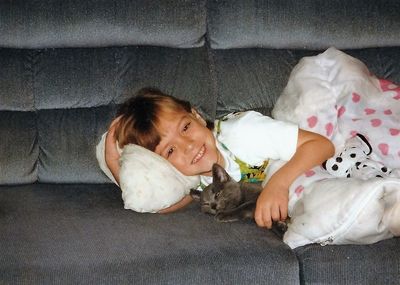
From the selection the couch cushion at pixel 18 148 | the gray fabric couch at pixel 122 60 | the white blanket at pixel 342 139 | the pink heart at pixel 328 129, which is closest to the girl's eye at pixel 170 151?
the gray fabric couch at pixel 122 60

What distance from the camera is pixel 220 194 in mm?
1708

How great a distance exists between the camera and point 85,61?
83.0 inches

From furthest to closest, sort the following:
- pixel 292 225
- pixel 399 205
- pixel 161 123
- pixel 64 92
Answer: pixel 64 92
pixel 161 123
pixel 292 225
pixel 399 205

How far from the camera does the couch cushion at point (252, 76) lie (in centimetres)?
211

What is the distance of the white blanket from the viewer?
1462mm

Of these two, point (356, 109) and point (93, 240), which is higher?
point (356, 109)

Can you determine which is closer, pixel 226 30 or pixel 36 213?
pixel 36 213

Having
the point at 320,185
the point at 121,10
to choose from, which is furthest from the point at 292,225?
the point at 121,10

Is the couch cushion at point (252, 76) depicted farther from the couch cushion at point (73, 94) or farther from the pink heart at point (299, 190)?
the pink heart at point (299, 190)

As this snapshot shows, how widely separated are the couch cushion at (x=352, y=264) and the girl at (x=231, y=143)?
7.2 inches

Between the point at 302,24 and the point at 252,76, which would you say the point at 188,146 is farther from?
the point at 302,24

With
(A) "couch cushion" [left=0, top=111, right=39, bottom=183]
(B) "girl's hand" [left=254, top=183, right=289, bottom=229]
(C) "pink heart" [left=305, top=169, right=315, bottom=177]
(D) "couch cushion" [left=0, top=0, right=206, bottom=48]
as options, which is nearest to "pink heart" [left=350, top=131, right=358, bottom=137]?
(C) "pink heart" [left=305, top=169, right=315, bottom=177]

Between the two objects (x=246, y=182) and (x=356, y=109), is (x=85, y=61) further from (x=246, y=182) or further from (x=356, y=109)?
Result: (x=356, y=109)

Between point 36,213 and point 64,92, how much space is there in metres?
0.55
